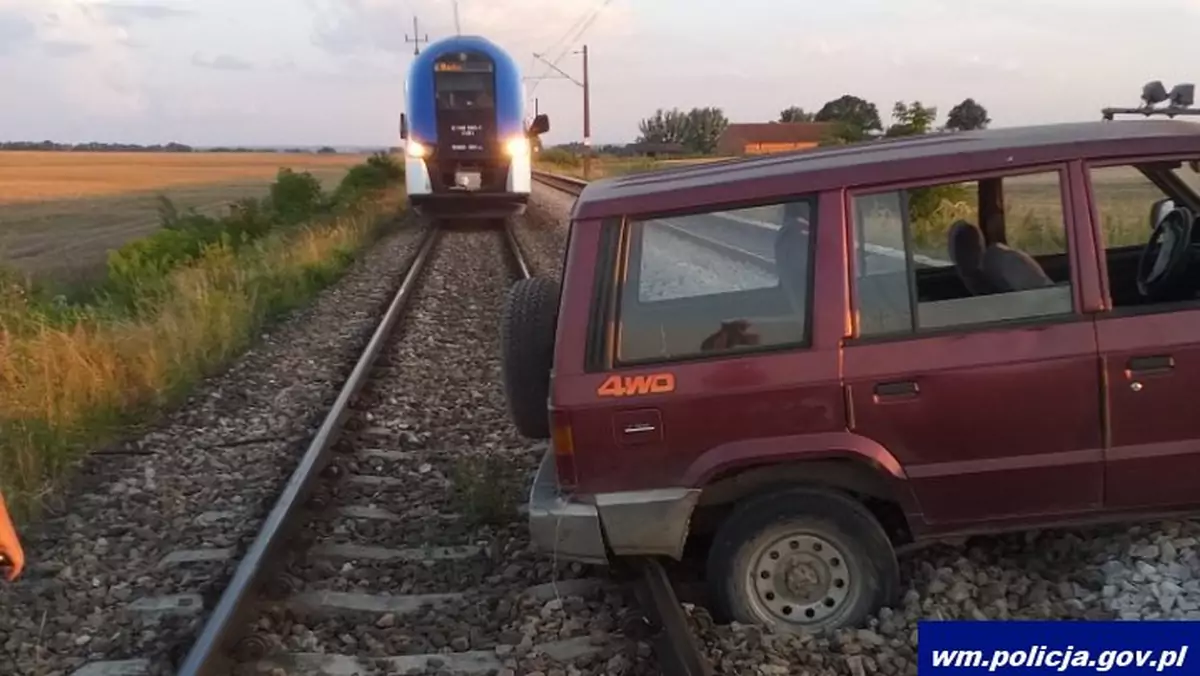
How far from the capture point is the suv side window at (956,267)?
185 inches

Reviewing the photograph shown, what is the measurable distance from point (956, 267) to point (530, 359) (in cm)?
182

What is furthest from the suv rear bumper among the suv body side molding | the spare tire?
the spare tire

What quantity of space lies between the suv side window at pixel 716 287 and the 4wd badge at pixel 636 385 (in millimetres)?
75

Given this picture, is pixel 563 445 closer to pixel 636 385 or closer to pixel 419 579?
pixel 636 385

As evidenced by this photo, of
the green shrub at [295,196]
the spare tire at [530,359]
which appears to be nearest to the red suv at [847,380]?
the spare tire at [530,359]

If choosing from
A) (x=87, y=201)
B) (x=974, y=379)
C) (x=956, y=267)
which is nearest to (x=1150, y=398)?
(x=974, y=379)

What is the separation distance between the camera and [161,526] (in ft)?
22.3

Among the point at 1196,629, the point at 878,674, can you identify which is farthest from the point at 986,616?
the point at 1196,629

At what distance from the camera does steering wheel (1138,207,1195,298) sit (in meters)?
5.13

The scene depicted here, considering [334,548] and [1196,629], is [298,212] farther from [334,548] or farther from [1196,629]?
[1196,629]

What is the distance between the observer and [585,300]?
16.0 feet

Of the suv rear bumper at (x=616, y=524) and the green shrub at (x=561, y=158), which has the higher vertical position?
the green shrub at (x=561, y=158)

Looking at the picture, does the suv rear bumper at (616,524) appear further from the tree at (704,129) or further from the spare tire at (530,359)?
the tree at (704,129)

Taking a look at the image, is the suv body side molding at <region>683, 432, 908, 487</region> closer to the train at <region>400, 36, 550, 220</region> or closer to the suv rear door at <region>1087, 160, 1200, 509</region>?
the suv rear door at <region>1087, 160, 1200, 509</region>
